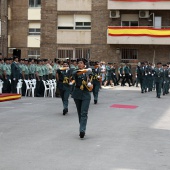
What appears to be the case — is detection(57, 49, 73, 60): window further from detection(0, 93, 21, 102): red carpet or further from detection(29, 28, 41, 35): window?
detection(0, 93, 21, 102): red carpet

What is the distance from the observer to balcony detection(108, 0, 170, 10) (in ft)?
151

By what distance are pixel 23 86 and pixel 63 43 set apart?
21.9m

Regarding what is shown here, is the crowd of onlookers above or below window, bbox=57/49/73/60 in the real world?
below

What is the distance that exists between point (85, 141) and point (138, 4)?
3594cm

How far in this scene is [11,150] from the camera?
10.4 metres

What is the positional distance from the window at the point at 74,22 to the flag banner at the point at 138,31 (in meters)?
2.52

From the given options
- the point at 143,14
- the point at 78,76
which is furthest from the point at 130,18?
the point at 78,76

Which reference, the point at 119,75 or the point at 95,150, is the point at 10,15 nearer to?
the point at 119,75

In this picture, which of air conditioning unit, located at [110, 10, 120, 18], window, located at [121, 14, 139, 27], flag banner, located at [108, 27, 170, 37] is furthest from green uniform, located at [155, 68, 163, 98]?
window, located at [121, 14, 139, 27]

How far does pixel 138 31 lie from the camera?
46.5 m

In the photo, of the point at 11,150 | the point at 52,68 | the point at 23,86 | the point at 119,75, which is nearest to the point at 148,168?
the point at 11,150

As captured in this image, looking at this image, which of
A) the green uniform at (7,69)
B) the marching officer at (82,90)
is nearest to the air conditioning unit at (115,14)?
the green uniform at (7,69)

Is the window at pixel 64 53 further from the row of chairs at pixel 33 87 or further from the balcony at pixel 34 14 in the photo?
the row of chairs at pixel 33 87

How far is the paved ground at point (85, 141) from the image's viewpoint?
9.26m
